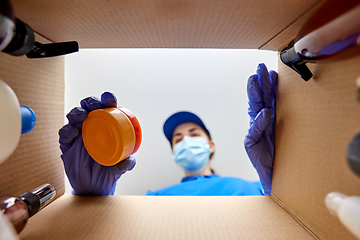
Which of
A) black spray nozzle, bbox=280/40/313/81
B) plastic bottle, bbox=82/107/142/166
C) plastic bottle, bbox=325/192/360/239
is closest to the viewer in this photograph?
plastic bottle, bbox=325/192/360/239

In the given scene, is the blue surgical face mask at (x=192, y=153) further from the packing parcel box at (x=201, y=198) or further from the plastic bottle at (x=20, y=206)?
the plastic bottle at (x=20, y=206)

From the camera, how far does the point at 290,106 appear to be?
65 centimetres

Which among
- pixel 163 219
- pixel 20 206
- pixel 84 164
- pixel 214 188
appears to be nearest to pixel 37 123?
pixel 84 164

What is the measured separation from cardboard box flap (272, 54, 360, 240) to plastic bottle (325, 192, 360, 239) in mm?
54

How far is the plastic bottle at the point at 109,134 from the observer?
0.62 m

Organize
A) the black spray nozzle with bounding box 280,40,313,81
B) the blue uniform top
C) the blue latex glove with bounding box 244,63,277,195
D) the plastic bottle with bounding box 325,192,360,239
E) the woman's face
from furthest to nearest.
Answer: the woman's face < the blue uniform top < the blue latex glove with bounding box 244,63,277,195 < the black spray nozzle with bounding box 280,40,313,81 < the plastic bottle with bounding box 325,192,360,239

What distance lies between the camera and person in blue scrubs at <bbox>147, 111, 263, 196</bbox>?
4.63 ft

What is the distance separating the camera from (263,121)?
2.58 ft

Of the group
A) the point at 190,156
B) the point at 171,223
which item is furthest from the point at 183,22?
the point at 190,156

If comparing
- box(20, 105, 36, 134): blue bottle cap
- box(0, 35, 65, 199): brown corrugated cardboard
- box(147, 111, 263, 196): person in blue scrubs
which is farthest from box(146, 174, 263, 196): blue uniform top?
box(20, 105, 36, 134): blue bottle cap

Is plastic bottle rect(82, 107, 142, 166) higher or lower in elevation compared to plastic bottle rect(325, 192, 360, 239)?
higher

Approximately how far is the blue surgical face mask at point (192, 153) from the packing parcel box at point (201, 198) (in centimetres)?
86

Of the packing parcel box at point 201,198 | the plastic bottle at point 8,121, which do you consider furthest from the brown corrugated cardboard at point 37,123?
the plastic bottle at point 8,121

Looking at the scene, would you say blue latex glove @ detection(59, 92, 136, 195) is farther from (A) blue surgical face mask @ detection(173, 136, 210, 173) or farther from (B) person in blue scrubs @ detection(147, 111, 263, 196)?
(A) blue surgical face mask @ detection(173, 136, 210, 173)
